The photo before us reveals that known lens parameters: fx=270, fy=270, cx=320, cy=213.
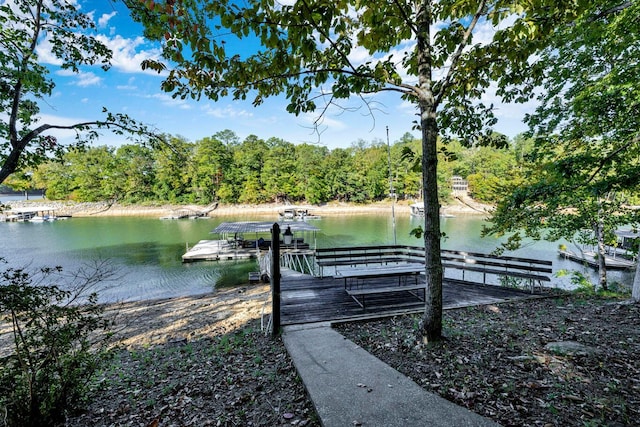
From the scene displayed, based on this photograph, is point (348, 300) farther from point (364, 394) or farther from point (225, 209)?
point (225, 209)

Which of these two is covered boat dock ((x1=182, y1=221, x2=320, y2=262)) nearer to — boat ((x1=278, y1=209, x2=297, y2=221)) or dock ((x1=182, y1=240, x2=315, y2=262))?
dock ((x1=182, y1=240, x2=315, y2=262))

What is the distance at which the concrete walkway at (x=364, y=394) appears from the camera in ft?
7.21

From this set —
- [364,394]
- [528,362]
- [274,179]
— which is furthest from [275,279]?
[274,179]

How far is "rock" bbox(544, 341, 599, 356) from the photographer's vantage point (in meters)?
2.99

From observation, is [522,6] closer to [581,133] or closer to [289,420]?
[289,420]

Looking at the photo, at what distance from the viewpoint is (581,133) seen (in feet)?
19.1

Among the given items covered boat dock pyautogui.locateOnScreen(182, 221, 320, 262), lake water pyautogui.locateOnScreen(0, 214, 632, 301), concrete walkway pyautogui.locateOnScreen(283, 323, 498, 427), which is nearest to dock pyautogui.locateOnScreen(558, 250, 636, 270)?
lake water pyautogui.locateOnScreen(0, 214, 632, 301)

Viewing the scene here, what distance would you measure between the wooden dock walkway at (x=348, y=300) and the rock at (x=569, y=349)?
2066 millimetres

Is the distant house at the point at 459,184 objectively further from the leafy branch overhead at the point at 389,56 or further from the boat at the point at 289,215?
the leafy branch overhead at the point at 389,56

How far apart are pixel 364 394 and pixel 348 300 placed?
3.27 m

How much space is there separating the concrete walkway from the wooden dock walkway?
1.39 metres

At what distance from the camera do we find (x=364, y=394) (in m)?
2.57

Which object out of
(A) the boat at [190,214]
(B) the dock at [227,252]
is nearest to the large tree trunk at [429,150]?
(B) the dock at [227,252]

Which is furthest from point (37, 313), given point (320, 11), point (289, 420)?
point (320, 11)
